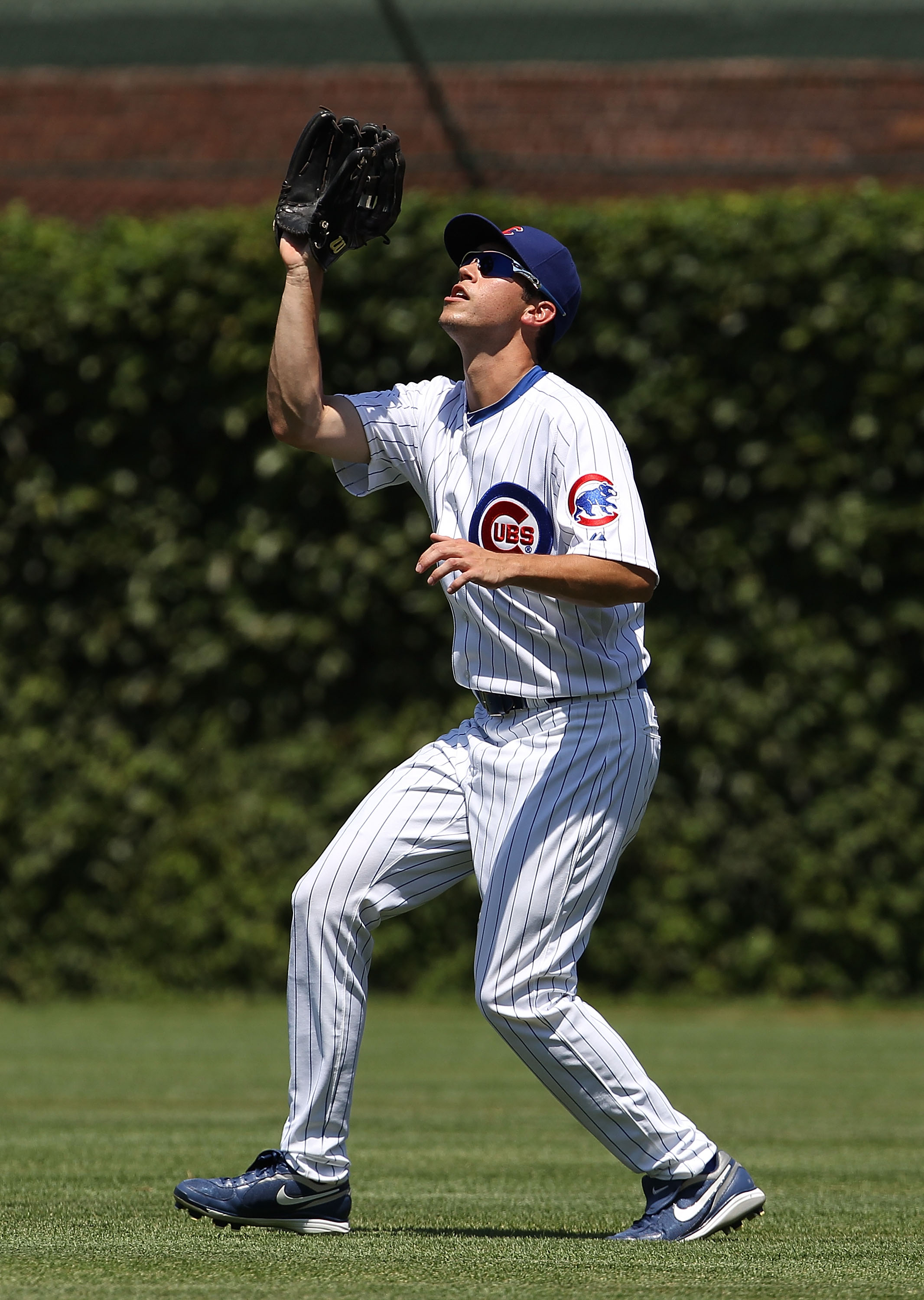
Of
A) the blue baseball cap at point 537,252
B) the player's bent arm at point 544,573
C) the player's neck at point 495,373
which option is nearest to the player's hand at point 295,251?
the blue baseball cap at point 537,252

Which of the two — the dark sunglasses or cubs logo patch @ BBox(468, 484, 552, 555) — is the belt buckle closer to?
cubs logo patch @ BBox(468, 484, 552, 555)

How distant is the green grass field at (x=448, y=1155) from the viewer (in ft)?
10.8

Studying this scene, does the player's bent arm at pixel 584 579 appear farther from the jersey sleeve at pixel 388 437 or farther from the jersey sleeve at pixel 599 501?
the jersey sleeve at pixel 388 437

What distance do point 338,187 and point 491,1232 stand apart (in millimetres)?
2533

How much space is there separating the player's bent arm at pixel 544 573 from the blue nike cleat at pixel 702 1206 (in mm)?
1307

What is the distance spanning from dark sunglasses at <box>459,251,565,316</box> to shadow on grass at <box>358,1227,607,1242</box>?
7.15 ft

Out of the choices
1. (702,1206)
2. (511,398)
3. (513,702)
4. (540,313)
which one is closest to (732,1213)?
(702,1206)

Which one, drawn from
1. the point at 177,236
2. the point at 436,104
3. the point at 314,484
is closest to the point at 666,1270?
the point at 314,484

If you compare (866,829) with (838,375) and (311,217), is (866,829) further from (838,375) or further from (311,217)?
(311,217)

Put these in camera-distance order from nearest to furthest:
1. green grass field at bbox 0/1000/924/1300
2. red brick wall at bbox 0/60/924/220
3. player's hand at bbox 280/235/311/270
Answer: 1. green grass field at bbox 0/1000/924/1300
2. player's hand at bbox 280/235/311/270
3. red brick wall at bbox 0/60/924/220

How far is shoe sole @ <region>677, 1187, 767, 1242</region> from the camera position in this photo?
382 cm

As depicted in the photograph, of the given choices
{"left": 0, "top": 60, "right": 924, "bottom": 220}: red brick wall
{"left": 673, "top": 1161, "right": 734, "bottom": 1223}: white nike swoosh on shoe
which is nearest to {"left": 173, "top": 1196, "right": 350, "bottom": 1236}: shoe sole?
{"left": 673, "top": 1161, "right": 734, "bottom": 1223}: white nike swoosh on shoe

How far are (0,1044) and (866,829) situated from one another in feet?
14.5

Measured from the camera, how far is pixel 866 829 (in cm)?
880
